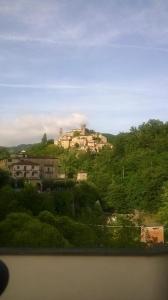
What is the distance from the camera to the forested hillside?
8680 mm

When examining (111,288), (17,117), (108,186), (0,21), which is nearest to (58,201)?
(108,186)

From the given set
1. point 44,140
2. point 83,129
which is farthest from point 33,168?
point 83,129

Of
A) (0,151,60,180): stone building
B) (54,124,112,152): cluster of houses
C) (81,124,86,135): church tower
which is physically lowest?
(0,151,60,180): stone building

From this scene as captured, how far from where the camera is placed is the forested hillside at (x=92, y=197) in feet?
28.5

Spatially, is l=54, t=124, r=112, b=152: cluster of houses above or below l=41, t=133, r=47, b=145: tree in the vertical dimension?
above

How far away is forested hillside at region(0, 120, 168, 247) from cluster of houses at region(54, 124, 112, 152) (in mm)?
589

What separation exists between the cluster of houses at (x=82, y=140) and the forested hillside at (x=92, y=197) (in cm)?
59

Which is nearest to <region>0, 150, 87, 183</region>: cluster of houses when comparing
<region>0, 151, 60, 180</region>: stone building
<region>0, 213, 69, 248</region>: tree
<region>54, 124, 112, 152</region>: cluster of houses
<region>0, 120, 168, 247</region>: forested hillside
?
<region>0, 151, 60, 180</region>: stone building

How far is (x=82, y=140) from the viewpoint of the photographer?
19656 millimetres

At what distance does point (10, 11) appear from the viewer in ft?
31.0

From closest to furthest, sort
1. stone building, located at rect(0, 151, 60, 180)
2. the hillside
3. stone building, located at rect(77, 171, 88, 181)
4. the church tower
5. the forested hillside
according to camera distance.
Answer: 1. the forested hillside
2. stone building, located at rect(0, 151, 60, 180)
3. stone building, located at rect(77, 171, 88, 181)
4. the hillside
5. the church tower

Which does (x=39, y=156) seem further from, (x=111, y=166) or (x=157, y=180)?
(x=157, y=180)

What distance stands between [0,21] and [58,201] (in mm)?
6336

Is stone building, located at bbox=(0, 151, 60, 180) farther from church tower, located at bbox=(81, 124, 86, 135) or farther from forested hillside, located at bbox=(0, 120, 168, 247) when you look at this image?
church tower, located at bbox=(81, 124, 86, 135)
